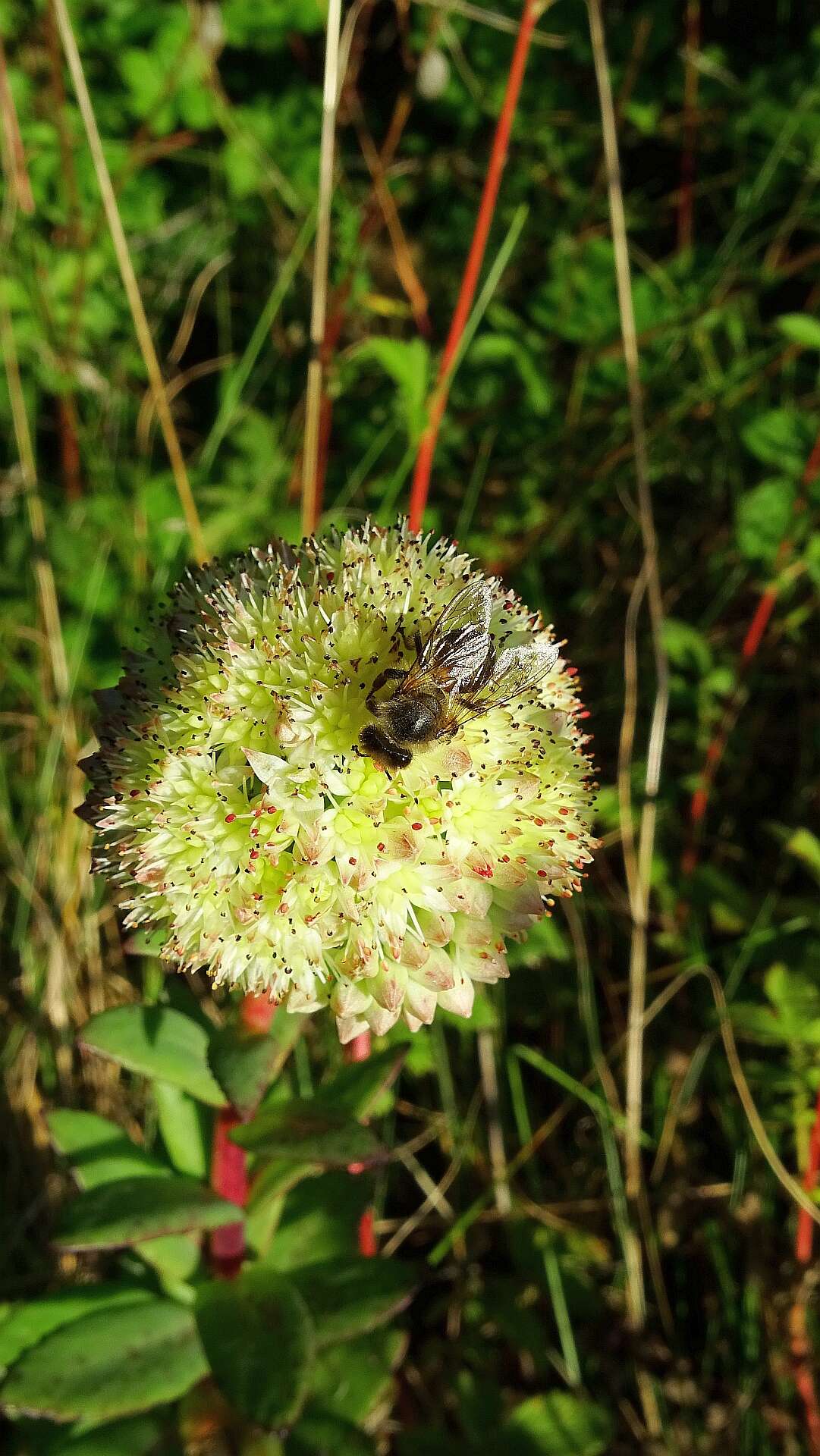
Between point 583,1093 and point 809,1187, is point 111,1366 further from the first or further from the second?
point 809,1187

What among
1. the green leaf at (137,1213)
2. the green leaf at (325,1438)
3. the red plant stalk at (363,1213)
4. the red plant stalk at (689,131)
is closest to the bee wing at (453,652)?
the red plant stalk at (363,1213)

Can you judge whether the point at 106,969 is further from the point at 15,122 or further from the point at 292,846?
the point at 15,122

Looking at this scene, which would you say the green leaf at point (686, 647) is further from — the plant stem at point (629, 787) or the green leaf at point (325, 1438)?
the green leaf at point (325, 1438)

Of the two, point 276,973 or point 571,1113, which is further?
point 571,1113

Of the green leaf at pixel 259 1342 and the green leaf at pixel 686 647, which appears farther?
the green leaf at pixel 686 647

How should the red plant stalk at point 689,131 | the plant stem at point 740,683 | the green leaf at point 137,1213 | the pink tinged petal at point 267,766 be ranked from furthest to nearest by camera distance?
1. the red plant stalk at point 689,131
2. the plant stem at point 740,683
3. the green leaf at point 137,1213
4. the pink tinged petal at point 267,766

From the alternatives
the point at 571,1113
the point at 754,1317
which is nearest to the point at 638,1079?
the point at 571,1113
